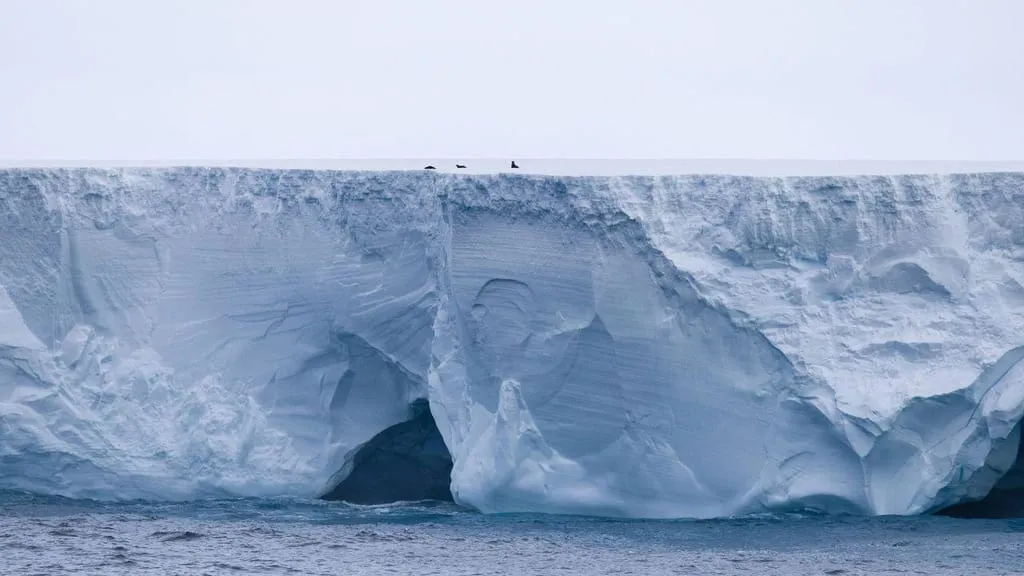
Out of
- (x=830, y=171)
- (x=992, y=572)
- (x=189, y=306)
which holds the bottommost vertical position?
(x=992, y=572)

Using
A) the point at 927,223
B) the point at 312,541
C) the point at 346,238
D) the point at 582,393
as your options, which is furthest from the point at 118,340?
the point at 927,223

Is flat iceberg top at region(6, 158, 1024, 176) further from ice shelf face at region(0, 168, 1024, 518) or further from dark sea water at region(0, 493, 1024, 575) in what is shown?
dark sea water at region(0, 493, 1024, 575)

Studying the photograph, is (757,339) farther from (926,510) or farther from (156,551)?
(156,551)

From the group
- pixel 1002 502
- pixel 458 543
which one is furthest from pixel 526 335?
pixel 1002 502

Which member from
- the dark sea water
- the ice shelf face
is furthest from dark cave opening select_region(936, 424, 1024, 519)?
the dark sea water

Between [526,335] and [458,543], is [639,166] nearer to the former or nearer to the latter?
[526,335]

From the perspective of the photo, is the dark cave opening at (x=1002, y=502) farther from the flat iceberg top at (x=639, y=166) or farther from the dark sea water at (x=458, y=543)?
the flat iceberg top at (x=639, y=166)
